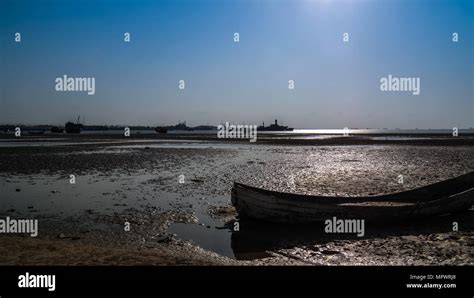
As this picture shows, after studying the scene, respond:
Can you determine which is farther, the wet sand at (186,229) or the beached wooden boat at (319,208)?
the beached wooden boat at (319,208)

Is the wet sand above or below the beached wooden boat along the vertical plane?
below

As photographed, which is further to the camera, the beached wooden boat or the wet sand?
the beached wooden boat

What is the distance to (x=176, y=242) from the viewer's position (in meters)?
9.13

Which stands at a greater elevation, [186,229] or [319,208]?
[319,208]

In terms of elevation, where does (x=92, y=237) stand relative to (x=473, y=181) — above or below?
below

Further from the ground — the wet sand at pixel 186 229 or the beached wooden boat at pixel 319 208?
the beached wooden boat at pixel 319 208
